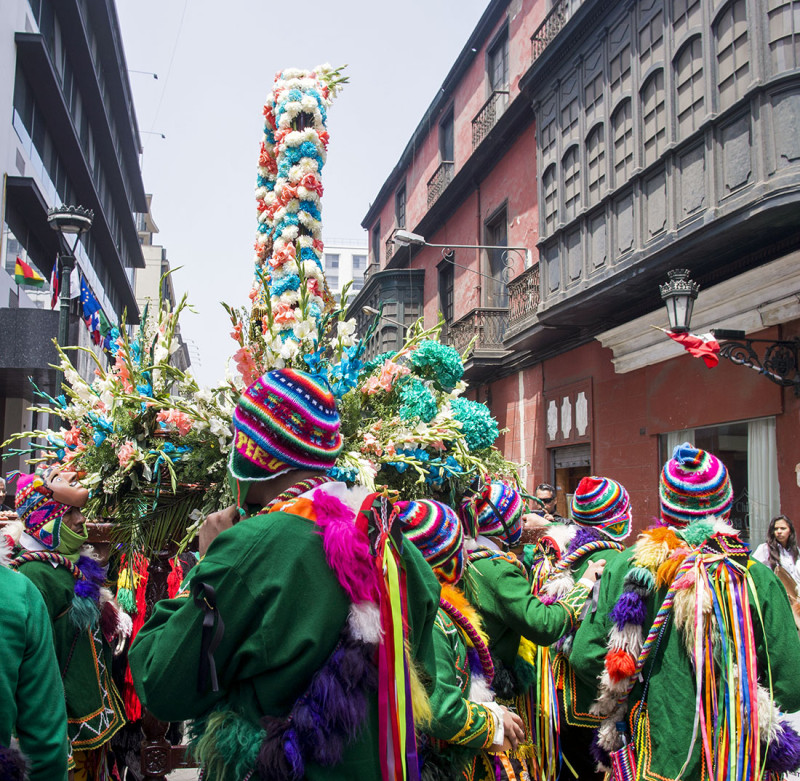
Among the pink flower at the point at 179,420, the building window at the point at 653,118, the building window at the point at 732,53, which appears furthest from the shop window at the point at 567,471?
the pink flower at the point at 179,420

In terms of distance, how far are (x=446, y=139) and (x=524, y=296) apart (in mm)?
9665

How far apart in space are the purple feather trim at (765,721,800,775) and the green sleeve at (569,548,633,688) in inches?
28.9

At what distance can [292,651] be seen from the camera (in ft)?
6.02

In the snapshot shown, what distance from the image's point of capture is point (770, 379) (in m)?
8.87

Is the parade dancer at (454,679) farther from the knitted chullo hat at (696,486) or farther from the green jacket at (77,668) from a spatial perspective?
the green jacket at (77,668)

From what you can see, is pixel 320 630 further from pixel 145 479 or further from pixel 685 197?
pixel 685 197

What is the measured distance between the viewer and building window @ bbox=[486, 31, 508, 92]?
18844 mm

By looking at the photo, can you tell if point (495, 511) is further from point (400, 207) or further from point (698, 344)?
point (400, 207)

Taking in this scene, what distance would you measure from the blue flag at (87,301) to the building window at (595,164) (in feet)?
25.1

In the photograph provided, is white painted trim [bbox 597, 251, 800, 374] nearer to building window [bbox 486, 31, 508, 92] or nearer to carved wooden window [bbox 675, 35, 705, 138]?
carved wooden window [bbox 675, 35, 705, 138]

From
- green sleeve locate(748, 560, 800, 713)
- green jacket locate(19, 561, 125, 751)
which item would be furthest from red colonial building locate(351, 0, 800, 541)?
green sleeve locate(748, 560, 800, 713)

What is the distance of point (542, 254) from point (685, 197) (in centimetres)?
423

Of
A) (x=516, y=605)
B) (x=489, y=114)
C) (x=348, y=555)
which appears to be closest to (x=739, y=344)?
(x=516, y=605)

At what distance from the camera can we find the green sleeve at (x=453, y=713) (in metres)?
2.27
